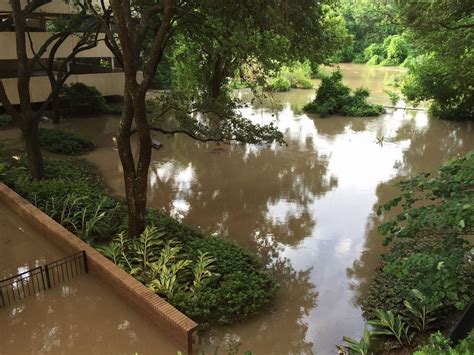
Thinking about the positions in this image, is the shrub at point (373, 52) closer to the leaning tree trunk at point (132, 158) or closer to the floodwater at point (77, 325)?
the leaning tree trunk at point (132, 158)

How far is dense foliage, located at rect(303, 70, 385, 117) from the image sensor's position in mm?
21156

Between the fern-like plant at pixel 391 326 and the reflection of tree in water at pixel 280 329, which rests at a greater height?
the fern-like plant at pixel 391 326

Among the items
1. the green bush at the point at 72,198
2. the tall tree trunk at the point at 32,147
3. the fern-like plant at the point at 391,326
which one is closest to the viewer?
the fern-like plant at the point at 391,326

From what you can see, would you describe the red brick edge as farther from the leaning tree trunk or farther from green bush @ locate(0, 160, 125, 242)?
the leaning tree trunk

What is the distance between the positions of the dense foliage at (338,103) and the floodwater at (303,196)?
3.40 feet

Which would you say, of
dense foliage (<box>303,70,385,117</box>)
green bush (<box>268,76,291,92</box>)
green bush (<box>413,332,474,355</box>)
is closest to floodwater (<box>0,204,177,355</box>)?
green bush (<box>413,332,474,355</box>)

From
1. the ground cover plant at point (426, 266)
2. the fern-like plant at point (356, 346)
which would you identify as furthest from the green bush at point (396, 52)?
the fern-like plant at point (356, 346)

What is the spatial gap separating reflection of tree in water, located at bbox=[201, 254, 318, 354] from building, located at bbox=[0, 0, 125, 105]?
46.3 ft

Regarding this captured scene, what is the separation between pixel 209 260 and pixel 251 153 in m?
8.29

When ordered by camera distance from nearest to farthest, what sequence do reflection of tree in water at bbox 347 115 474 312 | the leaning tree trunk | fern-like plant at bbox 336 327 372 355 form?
fern-like plant at bbox 336 327 372 355 → the leaning tree trunk → reflection of tree in water at bbox 347 115 474 312

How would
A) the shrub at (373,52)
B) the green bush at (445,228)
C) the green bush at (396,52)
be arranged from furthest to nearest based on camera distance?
the shrub at (373,52) → the green bush at (396,52) → the green bush at (445,228)

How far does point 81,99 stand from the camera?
19047 millimetres

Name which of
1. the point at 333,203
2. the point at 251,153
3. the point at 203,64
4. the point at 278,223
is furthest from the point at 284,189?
the point at 203,64

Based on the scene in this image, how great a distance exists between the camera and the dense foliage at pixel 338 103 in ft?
69.4
